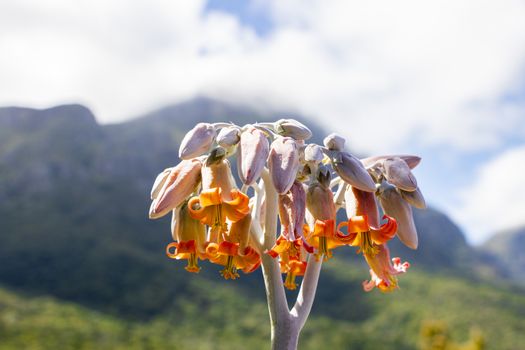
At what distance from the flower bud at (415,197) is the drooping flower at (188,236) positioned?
1324 mm

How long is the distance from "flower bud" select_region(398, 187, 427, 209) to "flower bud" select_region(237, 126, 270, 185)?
0.94 metres

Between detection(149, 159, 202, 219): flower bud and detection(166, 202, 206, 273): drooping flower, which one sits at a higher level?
detection(149, 159, 202, 219): flower bud

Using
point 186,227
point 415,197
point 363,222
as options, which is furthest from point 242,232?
point 415,197

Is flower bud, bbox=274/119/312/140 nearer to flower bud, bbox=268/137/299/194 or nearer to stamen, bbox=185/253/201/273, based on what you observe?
flower bud, bbox=268/137/299/194

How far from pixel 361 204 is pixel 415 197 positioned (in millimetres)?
349

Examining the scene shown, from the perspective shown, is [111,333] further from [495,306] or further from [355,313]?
[495,306]

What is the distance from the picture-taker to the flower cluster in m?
3.04

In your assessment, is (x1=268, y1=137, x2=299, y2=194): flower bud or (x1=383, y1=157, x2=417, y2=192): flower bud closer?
(x1=268, y1=137, x2=299, y2=194): flower bud

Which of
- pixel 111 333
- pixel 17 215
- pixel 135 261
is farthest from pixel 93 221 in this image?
pixel 111 333

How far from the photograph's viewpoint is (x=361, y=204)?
10.8ft

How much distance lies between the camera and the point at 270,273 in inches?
126

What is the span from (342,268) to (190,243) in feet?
638

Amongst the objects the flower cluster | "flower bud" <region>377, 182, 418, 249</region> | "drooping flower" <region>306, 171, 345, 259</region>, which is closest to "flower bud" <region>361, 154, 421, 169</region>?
the flower cluster

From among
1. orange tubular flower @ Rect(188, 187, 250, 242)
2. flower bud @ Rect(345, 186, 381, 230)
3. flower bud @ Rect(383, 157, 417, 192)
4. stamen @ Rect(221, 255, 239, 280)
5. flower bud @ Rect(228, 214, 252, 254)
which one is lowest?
stamen @ Rect(221, 255, 239, 280)
